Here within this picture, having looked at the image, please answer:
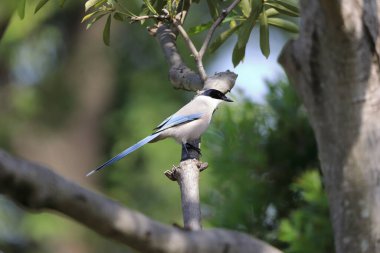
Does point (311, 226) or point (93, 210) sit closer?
point (93, 210)

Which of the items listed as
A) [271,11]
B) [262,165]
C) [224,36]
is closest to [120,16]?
[224,36]

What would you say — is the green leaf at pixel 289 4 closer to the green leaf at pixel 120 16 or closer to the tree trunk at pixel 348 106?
the green leaf at pixel 120 16

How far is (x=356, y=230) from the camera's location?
1.78 metres

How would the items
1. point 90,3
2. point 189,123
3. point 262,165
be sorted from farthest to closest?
point 262,165 < point 189,123 < point 90,3

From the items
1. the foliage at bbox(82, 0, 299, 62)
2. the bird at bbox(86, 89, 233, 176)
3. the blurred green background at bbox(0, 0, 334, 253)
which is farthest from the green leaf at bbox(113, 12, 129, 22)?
the blurred green background at bbox(0, 0, 334, 253)

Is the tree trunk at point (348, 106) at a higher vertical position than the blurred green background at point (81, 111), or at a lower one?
lower

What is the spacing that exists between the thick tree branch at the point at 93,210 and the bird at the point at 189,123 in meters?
1.99

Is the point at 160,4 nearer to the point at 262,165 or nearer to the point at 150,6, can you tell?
the point at 150,6

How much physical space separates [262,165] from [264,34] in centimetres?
117

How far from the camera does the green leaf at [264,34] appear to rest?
2.83 metres

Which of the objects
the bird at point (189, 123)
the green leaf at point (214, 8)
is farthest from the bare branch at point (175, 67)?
the bird at point (189, 123)

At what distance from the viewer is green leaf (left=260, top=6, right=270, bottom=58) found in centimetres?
283

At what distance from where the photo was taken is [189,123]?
3.80 m

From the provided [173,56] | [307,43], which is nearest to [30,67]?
[173,56]
